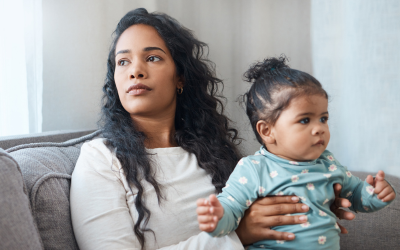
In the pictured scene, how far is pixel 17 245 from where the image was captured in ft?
2.19

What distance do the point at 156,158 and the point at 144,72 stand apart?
0.94ft

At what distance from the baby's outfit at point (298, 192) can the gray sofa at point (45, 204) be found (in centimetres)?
39

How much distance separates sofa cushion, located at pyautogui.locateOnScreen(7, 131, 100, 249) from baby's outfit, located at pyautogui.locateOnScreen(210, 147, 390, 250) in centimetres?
42

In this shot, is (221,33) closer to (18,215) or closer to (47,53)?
(47,53)

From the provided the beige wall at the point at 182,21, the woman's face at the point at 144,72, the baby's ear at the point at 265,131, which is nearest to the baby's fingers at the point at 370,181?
the baby's ear at the point at 265,131

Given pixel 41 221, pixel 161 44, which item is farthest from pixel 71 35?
pixel 41 221

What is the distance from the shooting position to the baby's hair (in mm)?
906

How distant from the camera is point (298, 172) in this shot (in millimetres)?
910

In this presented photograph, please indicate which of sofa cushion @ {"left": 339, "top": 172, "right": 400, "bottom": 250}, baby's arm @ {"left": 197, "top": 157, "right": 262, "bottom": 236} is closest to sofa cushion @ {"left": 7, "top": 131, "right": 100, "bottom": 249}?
baby's arm @ {"left": 197, "top": 157, "right": 262, "bottom": 236}

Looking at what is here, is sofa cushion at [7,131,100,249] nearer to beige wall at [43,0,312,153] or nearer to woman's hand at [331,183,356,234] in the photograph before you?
beige wall at [43,0,312,153]

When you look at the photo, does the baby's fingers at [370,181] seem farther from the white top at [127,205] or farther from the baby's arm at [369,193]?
the white top at [127,205]

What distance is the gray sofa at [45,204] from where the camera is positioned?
2.26 ft

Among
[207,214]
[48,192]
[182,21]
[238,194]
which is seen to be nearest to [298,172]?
[238,194]

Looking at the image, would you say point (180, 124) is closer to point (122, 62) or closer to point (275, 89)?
point (122, 62)
